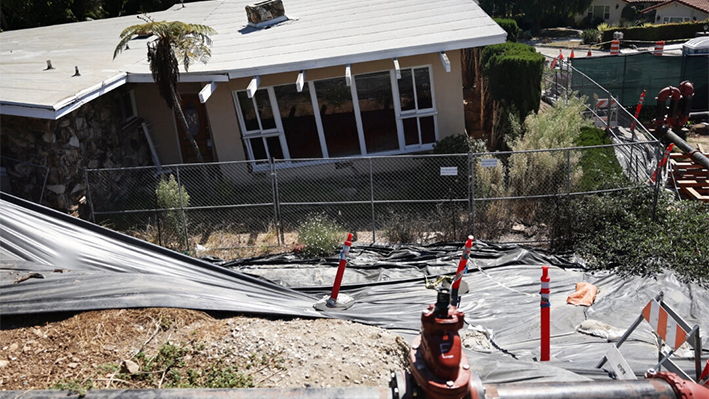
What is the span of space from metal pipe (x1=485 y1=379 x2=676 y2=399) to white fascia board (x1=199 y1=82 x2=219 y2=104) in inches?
396

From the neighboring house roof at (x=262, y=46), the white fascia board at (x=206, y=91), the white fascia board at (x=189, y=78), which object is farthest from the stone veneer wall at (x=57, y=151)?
the white fascia board at (x=206, y=91)

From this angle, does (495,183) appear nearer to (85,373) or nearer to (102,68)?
(85,373)

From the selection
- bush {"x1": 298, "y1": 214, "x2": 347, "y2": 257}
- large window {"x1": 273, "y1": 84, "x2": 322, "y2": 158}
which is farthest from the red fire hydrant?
large window {"x1": 273, "y1": 84, "x2": 322, "y2": 158}

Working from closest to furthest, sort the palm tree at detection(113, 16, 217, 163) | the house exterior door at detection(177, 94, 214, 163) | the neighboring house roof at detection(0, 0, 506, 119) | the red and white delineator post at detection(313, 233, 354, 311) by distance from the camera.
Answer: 1. the red and white delineator post at detection(313, 233, 354, 311)
2. the neighboring house roof at detection(0, 0, 506, 119)
3. the palm tree at detection(113, 16, 217, 163)
4. the house exterior door at detection(177, 94, 214, 163)

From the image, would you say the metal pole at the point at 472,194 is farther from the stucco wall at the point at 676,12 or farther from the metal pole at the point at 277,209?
the stucco wall at the point at 676,12

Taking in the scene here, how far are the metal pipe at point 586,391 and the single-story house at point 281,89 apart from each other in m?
10.0

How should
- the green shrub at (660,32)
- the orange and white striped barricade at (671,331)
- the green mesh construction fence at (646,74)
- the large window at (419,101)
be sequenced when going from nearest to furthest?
the orange and white striped barricade at (671,331), the large window at (419,101), the green mesh construction fence at (646,74), the green shrub at (660,32)

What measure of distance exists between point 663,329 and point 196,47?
34.5 ft

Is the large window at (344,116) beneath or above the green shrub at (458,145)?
above

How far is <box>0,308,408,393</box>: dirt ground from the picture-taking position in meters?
4.69

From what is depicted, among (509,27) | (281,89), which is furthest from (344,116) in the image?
(509,27)

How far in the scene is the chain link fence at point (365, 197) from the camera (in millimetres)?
10508

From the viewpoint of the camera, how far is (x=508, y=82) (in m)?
13.5

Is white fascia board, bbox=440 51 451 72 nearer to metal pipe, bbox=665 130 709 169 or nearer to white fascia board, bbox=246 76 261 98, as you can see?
white fascia board, bbox=246 76 261 98
